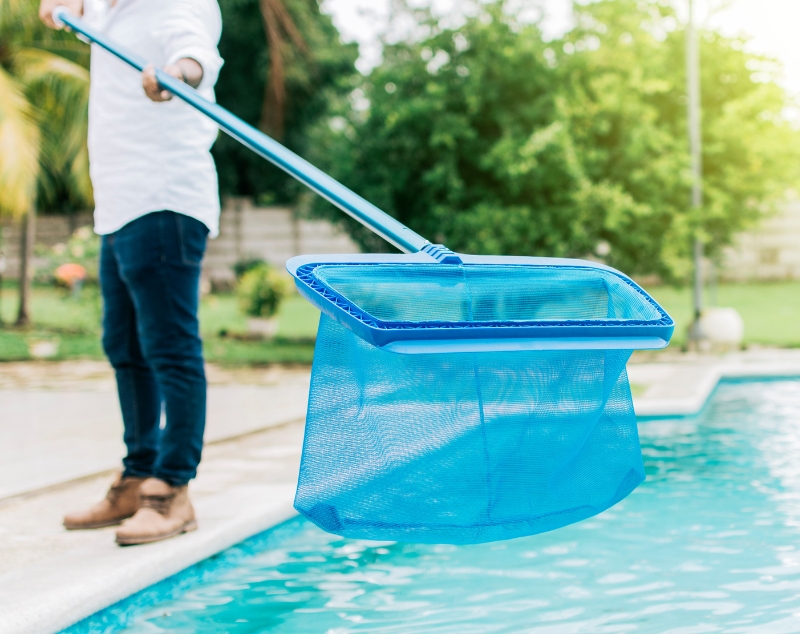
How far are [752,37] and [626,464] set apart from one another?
1068cm

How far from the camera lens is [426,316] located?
197cm

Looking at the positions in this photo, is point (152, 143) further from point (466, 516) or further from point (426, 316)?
point (466, 516)

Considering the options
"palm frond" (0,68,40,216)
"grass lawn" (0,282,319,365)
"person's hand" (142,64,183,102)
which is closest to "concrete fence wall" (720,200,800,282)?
"grass lawn" (0,282,319,365)

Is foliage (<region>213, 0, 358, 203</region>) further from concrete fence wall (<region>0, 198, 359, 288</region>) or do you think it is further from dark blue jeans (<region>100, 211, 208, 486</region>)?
dark blue jeans (<region>100, 211, 208, 486</region>)

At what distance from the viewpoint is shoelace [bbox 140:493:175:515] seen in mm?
2613

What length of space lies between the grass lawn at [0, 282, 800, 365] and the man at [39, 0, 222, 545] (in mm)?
6956

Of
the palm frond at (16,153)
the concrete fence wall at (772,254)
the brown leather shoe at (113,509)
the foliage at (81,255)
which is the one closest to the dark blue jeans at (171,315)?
the brown leather shoe at (113,509)

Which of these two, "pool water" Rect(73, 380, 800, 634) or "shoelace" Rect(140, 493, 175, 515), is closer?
"pool water" Rect(73, 380, 800, 634)

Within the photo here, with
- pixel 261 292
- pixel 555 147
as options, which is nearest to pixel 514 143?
pixel 555 147

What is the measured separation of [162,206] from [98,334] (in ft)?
32.6

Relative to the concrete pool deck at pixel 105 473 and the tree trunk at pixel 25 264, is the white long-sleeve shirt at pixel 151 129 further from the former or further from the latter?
the tree trunk at pixel 25 264

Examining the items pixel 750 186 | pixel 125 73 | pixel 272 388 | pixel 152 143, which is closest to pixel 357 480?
pixel 152 143

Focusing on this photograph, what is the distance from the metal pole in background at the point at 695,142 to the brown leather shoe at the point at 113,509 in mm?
8623

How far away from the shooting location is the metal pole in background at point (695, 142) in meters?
10.4
